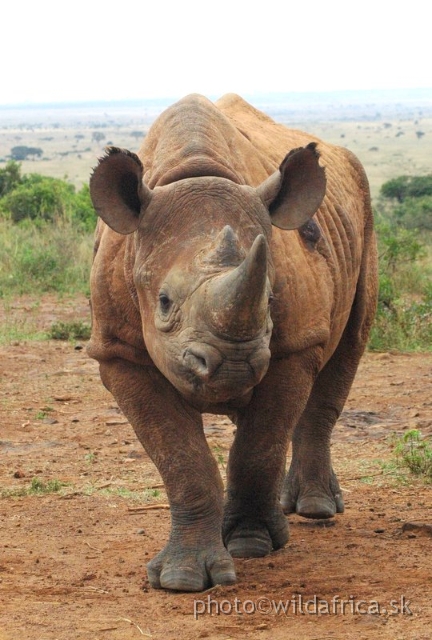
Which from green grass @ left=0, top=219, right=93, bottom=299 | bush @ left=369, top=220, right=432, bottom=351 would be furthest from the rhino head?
green grass @ left=0, top=219, right=93, bottom=299

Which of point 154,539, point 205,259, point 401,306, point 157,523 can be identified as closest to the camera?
point 205,259

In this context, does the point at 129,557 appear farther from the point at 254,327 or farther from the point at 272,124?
the point at 272,124

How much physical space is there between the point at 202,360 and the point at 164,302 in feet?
1.29

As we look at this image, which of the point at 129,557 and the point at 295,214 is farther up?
the point at 295,214

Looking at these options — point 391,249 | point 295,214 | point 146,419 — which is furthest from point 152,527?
point 391,249

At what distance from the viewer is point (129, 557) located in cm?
616

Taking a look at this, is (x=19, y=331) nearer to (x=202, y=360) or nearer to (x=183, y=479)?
(x=183, y=479)

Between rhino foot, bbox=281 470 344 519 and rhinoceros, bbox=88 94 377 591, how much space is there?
34.4 inches

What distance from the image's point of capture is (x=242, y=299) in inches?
186

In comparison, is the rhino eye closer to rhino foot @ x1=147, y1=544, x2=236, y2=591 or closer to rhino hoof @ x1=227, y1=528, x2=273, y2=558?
rhino foot @ x1=147, y1=544, x2=236, y2=591

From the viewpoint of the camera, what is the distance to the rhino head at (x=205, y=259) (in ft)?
15.8

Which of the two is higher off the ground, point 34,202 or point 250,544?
point 250,544

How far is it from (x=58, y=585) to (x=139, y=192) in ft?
5.78

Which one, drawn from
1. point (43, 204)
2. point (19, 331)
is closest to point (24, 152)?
point (43, 204)
